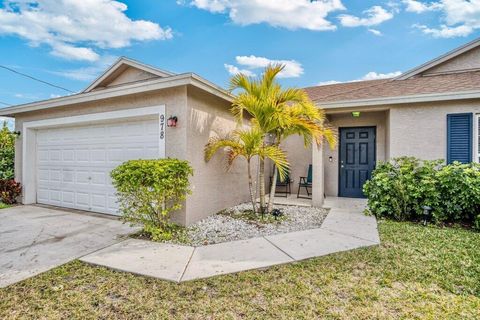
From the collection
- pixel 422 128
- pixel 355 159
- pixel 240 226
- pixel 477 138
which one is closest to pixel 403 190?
pixel 422 128

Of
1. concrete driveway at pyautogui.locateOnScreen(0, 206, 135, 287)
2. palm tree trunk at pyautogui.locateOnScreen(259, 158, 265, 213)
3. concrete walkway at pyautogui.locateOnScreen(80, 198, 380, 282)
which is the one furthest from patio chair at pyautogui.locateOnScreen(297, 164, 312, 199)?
concrete driveway at pyautogui.locateOnScreen(0, 206, 135, 287)

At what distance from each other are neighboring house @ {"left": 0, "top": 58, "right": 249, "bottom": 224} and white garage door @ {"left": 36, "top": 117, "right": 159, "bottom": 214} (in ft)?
0.07

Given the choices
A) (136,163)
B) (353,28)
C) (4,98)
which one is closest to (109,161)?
(136,163)

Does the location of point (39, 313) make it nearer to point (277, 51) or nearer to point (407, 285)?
point (407, 285)

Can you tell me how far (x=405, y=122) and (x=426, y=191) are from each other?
6.58 ft

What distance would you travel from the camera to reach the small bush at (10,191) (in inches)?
301

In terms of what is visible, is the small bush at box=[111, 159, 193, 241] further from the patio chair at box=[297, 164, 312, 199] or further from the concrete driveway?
the patio chair at box=[297, 164, 312, 199]

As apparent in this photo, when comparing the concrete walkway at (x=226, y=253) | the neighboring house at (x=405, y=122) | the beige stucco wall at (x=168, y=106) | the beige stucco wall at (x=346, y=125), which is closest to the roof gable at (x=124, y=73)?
the beige stucco wall at (x=168, y=106)

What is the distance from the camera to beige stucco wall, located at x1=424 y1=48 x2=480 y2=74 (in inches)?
292

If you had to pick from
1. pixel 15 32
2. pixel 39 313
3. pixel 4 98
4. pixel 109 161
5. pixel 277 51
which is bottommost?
pixel 39 313

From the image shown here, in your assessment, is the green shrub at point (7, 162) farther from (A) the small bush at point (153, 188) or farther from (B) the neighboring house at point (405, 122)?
(B) the neighboring house at point (405, 122)

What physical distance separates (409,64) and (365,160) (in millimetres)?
4965

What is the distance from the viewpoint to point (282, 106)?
534 cm

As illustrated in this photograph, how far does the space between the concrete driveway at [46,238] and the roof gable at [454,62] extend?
9.02 m
